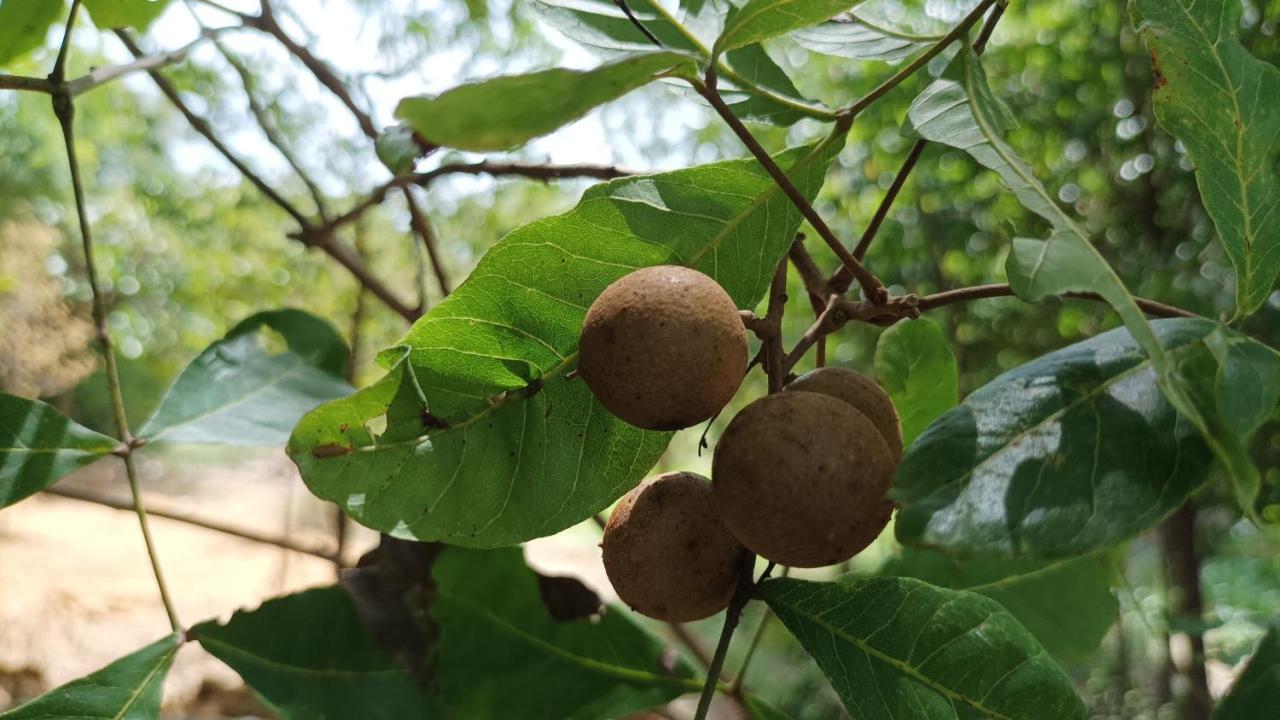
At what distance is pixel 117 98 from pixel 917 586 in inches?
194

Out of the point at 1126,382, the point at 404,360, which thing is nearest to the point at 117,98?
the point at 404,360

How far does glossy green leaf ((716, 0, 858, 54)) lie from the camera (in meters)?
0.61

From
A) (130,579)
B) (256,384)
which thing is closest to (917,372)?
(256,384)

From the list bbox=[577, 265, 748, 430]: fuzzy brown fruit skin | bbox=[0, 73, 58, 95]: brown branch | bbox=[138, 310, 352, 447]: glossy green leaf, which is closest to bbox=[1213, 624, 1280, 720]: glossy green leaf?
bbox=[577, 265, 748, 430]: fuzzy brown fruit skin

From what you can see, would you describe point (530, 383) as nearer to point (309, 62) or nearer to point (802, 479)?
point (802, 479)

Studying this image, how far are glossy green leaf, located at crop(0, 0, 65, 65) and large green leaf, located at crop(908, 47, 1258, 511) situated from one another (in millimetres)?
955

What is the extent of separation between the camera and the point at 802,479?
0.60 m

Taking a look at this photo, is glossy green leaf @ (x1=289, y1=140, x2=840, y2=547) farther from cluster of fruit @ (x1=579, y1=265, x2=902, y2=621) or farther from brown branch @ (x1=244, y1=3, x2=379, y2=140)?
brown branch @ (x1=244, y1=3, x2=379, y2=140)

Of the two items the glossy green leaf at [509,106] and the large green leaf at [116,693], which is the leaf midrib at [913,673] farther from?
the large green leaf at [116,693]

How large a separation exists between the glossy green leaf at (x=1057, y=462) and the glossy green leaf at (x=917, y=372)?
1.19 ft

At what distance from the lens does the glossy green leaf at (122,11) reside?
1.03 meters

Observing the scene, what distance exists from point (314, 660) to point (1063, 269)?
0.81 m

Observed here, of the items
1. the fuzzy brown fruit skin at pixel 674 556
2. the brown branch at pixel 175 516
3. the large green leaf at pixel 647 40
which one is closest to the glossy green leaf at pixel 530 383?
the fuzzy brown fruit skin at pixel 674 556

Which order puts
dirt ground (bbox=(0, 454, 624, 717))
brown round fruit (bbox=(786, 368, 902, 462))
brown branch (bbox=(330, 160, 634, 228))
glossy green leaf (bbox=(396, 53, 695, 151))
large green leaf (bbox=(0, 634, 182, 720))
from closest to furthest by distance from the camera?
1. glossy green leaf (bbox=(396, 53, 695, 151))
2. brown round fruit (bbox=(786, 368, 902, 462))
3. large green leaf (bbox=(0, 634, 182, 720))
4. brown branch (bbox=(330, 160, 634, 228))
5. dirt ground (bbox=(0, 454, 624, 717))
